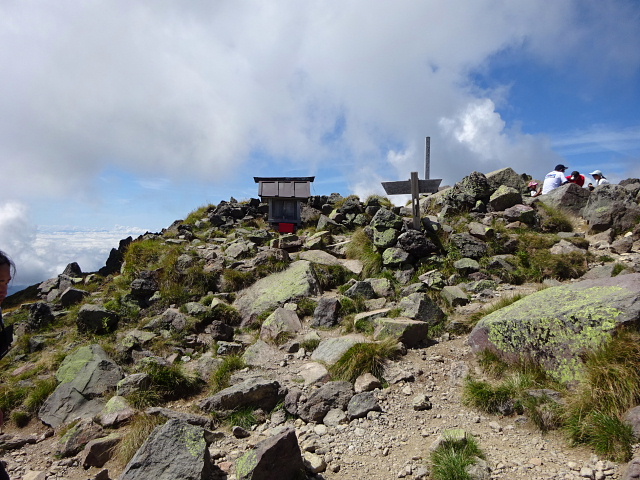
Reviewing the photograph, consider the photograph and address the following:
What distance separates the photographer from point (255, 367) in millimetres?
7977

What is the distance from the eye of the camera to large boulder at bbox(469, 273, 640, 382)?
555 cm

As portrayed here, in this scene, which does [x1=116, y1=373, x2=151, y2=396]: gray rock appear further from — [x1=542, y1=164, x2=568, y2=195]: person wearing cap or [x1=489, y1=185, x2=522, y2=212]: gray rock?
[x1=542, y1=164, x2=568, y2=195]: person wearing cap

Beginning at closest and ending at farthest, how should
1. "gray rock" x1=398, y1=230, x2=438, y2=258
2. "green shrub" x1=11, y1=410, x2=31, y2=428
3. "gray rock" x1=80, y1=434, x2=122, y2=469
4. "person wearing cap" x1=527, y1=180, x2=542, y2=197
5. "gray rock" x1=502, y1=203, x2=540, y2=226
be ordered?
"gray rock" x1=80, y1=434, x2=122, y2=469
"green shrub" x1=11, y1=410, x2=31, y2=428
"gray rock" x1=398, y1=230, x2=438, y2=258
"gray rock" x1=502, y1=203, x2=540, y2=226
"person wearing cap" x1=527, y1=180, x2=542, y2=197

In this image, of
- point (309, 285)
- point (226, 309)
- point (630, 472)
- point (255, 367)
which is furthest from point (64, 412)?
point (630, 472)

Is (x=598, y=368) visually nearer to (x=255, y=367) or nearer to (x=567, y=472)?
(x=567, y=472)

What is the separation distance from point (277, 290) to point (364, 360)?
4.89 metres

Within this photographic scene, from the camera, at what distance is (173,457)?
15.6ft

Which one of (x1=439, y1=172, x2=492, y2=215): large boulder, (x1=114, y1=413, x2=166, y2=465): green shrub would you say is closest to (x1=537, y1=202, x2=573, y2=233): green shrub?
(x1=439, y1=172, x2=492, y2=215): large boulder

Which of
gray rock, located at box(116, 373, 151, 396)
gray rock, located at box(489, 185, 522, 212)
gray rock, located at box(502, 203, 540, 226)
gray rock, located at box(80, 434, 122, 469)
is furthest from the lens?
gray rock, located at box(489, 185, 522, 212)

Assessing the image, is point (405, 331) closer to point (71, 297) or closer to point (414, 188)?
point (414, 188)

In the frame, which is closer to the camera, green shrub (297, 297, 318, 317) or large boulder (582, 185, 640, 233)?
green shrub (297, 297, 318, 317)

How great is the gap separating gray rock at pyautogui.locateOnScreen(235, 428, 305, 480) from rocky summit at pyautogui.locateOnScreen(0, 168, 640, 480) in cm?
2

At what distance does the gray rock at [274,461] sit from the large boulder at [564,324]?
3.78 m

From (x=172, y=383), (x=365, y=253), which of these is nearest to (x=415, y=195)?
(x=365, y=253)
